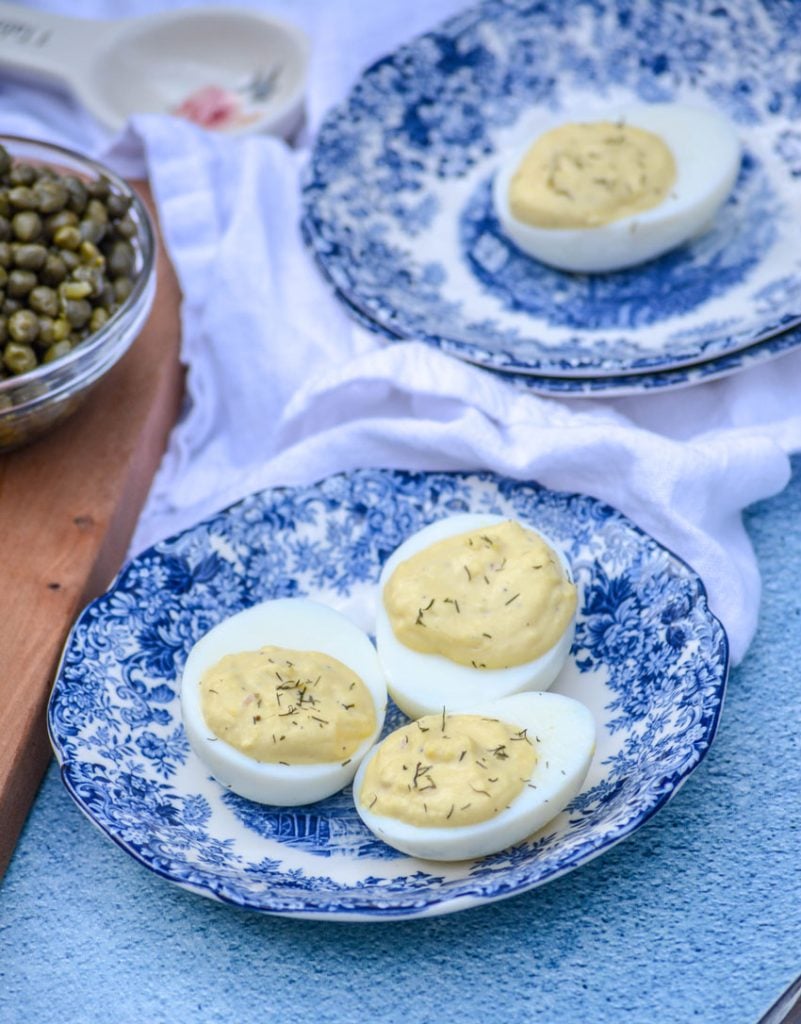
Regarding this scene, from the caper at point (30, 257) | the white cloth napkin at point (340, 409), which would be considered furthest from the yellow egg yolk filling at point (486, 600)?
the caper at point (30, 257)

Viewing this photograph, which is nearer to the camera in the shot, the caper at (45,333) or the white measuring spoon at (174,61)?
the caper at (45,333)

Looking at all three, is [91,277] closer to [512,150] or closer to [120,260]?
[120,260]

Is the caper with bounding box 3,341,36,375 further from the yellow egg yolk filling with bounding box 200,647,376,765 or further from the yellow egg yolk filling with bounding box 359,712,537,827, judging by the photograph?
the yellow egg yolk filling with bounding box 359,712,537,827

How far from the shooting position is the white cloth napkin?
174cm

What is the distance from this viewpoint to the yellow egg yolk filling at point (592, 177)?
2010 mm

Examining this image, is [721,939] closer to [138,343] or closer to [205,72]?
[138,343]

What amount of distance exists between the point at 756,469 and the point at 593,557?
0.85ft

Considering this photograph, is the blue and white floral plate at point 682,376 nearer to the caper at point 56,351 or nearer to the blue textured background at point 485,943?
the blue textured background at point 485,943

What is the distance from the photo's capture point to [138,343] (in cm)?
213

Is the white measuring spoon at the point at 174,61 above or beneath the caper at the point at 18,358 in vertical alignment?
beneath

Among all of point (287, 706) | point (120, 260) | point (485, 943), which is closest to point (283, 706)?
point (287, 706)

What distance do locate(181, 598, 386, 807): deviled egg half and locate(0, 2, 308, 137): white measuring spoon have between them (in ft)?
4.25

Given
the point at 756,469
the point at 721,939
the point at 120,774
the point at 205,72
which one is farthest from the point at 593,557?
the point at 205,72

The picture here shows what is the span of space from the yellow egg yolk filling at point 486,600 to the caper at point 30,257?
26.3 inches
